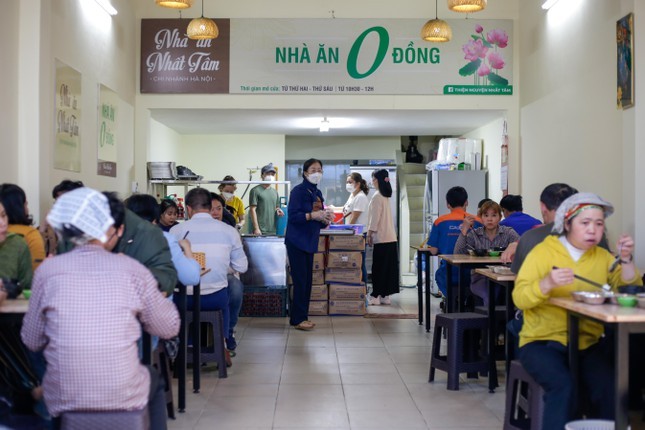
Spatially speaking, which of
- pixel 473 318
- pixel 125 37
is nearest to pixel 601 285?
pixel 473 318

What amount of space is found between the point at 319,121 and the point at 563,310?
24.0ft

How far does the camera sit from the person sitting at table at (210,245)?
530 cm

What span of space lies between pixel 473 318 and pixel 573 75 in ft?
10.9

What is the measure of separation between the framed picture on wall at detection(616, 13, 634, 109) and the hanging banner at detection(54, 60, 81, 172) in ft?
15.5

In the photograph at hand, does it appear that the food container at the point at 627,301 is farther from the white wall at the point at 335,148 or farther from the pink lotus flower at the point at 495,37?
the white wall at the point at 335,148

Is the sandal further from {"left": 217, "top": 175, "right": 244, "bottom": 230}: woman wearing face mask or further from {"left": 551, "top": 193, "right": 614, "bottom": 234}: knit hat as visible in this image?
{"left": 551, "top": 193, "right": 614, "bottom": 234}: knit hat

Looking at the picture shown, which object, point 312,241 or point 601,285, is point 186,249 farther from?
point 312,241

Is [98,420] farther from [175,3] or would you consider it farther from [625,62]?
[175,3]

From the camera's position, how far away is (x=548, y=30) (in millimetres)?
8172

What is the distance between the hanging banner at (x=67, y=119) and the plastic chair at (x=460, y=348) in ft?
11.9

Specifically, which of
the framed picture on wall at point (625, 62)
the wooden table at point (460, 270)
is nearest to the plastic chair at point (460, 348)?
the wooden table at point (460, 270)

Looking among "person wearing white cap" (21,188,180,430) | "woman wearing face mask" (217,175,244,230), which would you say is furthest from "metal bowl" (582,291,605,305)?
"woman wearing face mask" (217,175,244,230)

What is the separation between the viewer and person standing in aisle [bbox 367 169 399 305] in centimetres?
896

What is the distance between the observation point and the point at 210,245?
17.5 ft
